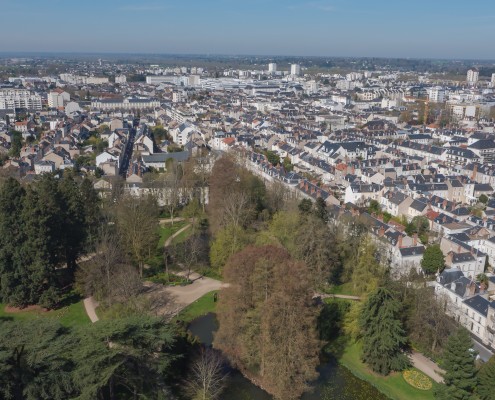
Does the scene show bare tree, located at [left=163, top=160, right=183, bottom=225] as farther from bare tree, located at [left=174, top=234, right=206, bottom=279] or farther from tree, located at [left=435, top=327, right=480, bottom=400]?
tree, located at [left=435, top=327, right=480, bottom=400]

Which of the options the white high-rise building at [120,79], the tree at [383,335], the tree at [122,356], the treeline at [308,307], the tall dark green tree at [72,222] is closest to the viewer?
the tree at [122,356]

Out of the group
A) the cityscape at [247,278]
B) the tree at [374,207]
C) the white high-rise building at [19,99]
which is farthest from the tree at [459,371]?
the white high-rise building at [19,99]

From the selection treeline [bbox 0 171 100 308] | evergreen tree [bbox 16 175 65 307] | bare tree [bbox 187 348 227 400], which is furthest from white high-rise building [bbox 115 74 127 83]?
bare tree [bbox 187 348 227 400]

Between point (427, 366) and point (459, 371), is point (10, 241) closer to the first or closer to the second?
point (427, 366)

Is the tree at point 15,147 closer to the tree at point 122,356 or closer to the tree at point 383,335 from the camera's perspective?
the tree at point 122,356

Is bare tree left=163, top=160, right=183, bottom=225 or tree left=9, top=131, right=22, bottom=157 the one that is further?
tree left=9, top=131, right=22, bottom=157
